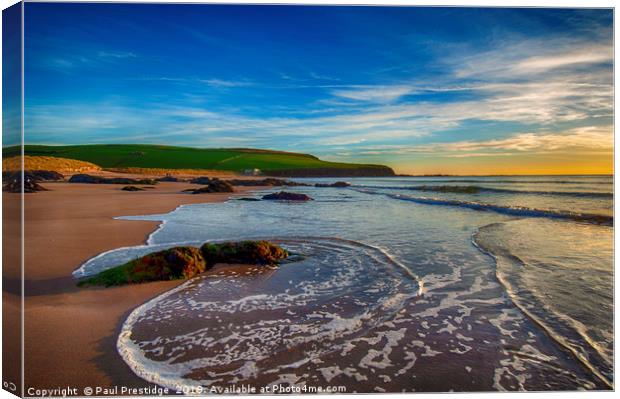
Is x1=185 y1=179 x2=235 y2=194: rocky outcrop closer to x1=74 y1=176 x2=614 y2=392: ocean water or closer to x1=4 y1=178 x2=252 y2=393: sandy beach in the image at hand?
x1=74 y1=176 x2=614 y2=392: ocean water

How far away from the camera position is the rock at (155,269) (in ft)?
11.2

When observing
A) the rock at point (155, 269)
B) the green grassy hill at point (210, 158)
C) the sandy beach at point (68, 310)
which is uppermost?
the green grassy hill at point (210, 158)

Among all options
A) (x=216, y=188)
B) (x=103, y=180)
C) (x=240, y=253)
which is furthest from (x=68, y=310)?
(x=103, y=180)

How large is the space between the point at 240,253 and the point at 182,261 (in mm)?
653

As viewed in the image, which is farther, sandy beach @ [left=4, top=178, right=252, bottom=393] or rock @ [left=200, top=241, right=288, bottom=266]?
rock @ [left=200, top=241, right=288, bottom=266]

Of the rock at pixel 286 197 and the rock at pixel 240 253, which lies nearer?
the rock at pixel 240 253

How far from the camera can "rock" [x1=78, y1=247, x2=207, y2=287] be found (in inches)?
134

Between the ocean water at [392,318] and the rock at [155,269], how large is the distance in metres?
0.20

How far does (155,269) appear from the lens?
11.6ft

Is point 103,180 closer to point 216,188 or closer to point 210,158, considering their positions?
point 216,188

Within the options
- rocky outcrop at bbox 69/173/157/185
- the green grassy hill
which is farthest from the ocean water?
rocky outcrop at bbox 69/173/157/185

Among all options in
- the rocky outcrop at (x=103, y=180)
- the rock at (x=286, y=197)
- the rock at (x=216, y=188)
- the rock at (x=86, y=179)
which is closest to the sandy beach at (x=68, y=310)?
the rock at (x=286, y=197)

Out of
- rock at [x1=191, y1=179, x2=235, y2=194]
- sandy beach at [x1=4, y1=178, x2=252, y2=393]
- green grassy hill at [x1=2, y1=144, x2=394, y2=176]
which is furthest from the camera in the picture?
rock at [x1=191, y1=179, x2=235, y2=194]

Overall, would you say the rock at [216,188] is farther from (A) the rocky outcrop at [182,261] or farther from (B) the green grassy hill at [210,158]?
(A) the rocky outcrop at [182,261]
